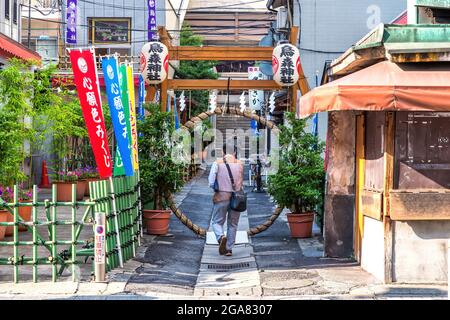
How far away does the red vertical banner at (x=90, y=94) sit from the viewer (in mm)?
12297

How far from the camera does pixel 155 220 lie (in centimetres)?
1803

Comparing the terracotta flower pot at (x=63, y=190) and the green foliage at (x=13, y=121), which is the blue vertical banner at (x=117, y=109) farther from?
the terracotta flower pot at (x=63, y=190)

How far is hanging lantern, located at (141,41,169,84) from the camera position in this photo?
21.0m

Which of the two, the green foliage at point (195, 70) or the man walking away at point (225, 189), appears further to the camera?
the green foliage at point (195, 70)

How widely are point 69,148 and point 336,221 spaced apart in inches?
619

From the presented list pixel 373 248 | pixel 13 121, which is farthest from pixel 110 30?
pixel 373 248

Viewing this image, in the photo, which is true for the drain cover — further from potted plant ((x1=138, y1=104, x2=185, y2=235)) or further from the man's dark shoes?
potted plant ((x1=138, y1=104, x2=185, y2=235))

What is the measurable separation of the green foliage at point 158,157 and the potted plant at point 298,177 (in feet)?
7.82

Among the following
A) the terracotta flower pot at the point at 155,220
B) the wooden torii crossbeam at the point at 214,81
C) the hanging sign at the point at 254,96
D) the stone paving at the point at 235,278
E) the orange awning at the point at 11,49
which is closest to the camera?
the stone paving at the point at 235,278

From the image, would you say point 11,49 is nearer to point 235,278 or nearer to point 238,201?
point 238,201

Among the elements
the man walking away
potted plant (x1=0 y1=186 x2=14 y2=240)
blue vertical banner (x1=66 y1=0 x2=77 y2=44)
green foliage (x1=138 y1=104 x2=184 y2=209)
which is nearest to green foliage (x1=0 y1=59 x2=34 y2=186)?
potted plant (x1=0 y1=186 x2=14 y2=240)

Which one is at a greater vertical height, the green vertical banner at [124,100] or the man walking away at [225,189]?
the green vertical banner at [124,100]

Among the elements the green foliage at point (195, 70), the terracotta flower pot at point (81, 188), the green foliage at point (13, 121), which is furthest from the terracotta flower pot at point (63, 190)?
the green foliage at point (195, 70)

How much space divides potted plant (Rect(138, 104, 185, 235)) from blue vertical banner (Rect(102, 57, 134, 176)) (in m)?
3.12
